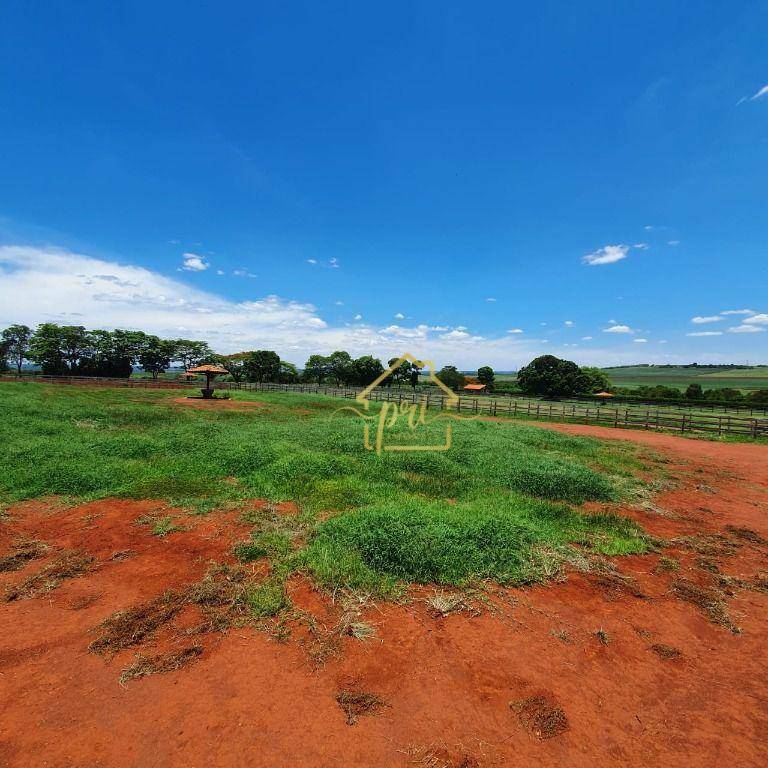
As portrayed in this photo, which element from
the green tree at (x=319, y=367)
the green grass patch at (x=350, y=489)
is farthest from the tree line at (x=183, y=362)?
the green grass patch at (x=350, y=489)

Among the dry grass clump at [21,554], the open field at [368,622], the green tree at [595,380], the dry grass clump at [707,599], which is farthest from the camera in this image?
the green tree at [595,380]

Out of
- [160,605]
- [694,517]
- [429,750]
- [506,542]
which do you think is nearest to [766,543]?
[694,517]

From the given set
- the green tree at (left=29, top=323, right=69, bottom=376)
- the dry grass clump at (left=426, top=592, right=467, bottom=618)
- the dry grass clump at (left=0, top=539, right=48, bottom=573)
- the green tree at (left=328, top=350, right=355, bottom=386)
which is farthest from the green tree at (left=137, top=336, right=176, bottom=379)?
the dry grass clump at (left=426, top=592, right=467, bottom=618)

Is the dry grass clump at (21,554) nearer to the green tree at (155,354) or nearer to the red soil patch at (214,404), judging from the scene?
the red soil patch at (214,404)

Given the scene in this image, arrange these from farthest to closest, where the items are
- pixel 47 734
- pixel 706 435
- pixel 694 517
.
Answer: pixel 706 435 → pixel 694 517 → pixel 47 734

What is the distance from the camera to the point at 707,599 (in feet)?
17.0

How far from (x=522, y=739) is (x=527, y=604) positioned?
77.4 inches

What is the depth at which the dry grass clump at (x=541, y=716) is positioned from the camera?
316cm

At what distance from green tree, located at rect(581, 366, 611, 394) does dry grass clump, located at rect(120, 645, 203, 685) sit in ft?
214

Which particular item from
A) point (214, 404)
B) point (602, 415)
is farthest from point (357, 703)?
point (602, 415)

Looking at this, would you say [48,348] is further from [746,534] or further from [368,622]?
[746,534]

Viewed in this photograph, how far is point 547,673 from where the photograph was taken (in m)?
3.78

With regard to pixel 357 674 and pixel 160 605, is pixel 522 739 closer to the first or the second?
pixel 357 674

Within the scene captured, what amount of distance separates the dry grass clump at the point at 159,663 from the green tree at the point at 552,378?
58.9 metres
